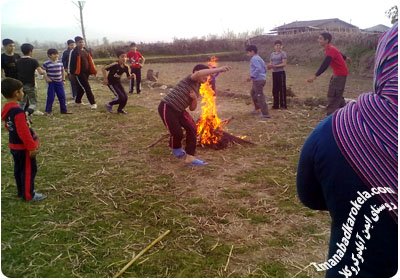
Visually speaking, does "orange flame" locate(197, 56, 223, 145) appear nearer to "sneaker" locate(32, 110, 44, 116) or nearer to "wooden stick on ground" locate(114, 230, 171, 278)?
"wooden stick on ground" locate(114, 230, 171, 278)

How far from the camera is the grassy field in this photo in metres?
3.19

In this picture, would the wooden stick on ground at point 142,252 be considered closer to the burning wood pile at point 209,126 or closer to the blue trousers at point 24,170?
the blue trousers at point 24,170

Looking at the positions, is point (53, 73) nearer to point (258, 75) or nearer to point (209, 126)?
point (209, 126)

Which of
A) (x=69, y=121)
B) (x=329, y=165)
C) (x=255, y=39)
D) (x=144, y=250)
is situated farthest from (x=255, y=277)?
(x=255, y=39)

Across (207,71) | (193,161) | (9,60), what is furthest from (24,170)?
(9,60)

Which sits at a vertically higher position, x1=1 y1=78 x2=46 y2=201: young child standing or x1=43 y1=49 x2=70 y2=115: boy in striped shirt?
x1=43 y1=49 x2=70 y2=115: boy in striped shirt

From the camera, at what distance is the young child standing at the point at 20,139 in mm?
4199

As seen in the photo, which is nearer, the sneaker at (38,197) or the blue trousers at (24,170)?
the blue trousers at (24,170)

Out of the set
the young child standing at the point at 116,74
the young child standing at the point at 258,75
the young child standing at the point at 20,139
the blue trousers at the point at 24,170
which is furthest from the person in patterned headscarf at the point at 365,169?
the young child standing at the point at 116,74

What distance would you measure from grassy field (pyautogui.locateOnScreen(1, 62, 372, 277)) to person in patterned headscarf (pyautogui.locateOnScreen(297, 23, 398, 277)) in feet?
5.97

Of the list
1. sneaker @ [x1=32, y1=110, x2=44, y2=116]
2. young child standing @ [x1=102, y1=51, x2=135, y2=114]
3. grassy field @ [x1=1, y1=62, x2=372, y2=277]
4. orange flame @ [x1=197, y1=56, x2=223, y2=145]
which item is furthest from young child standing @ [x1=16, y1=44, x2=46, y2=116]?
orange flame @ [x1=197, y1=56, x2=223, y2=145]

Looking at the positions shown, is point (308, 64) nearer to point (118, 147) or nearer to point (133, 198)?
point (118, 147)

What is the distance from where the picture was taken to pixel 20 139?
4.28 meters

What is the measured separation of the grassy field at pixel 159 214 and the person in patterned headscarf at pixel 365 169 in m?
1.82
